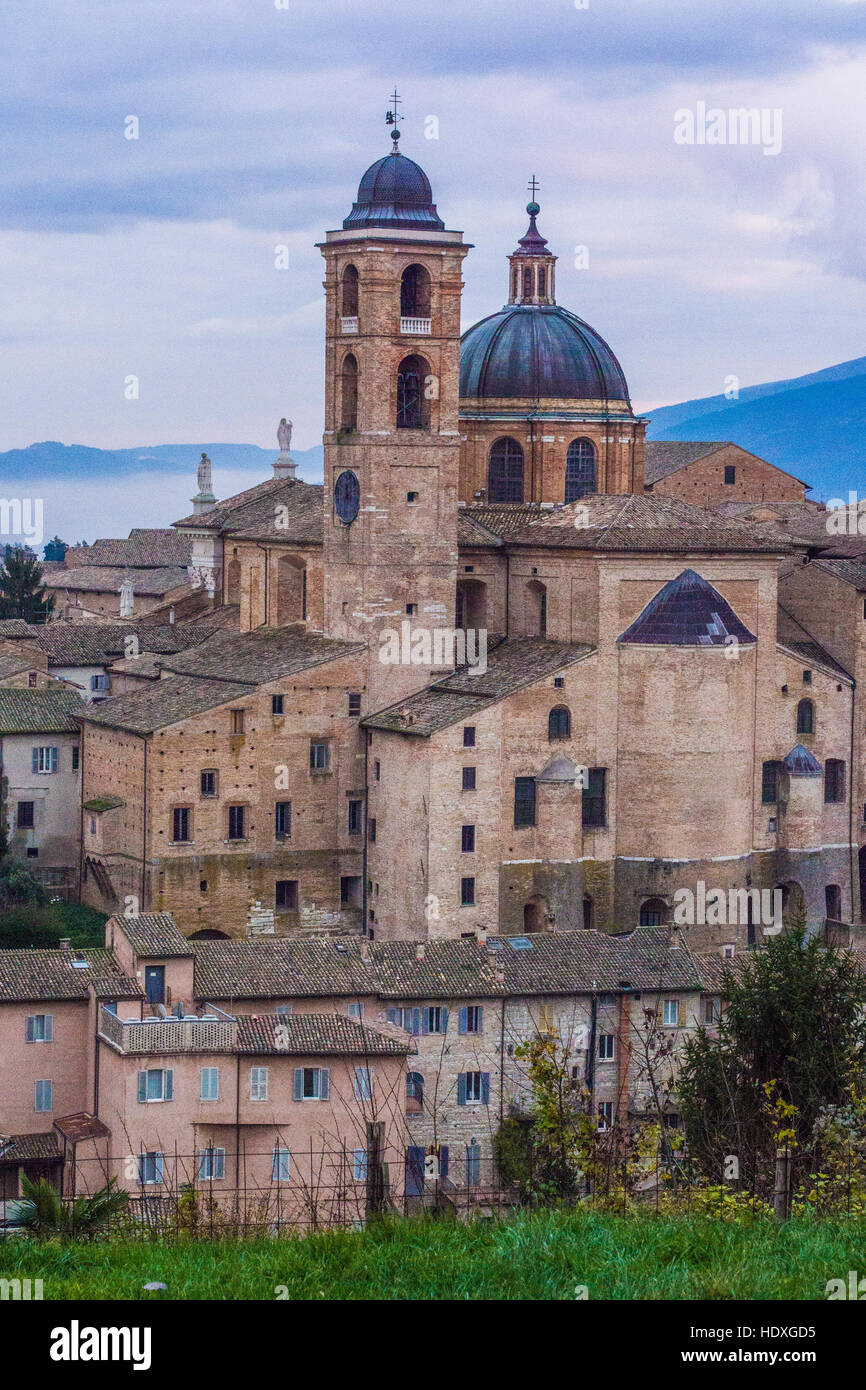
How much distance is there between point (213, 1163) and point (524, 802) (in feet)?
42.8

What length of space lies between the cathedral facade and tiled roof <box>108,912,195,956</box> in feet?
23.1

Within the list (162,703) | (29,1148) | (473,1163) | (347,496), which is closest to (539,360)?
(347,496)

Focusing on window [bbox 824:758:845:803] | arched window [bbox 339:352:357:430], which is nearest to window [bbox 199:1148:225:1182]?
arched window [bbox 339:352:357:430]

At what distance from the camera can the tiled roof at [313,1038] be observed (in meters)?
29.3

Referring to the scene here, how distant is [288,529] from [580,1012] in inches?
634

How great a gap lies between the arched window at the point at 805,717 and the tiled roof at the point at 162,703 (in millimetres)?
10454

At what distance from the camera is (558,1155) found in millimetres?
26375

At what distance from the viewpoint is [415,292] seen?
43.2 metres

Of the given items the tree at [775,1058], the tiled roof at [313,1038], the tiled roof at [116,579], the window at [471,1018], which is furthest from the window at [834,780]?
the tiled roof at [116,579]

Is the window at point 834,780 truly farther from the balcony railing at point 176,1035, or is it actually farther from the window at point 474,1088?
the balcony railing at point 176,1035

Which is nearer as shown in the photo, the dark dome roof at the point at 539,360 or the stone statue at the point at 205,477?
the dark dome roof at the point at 539,360

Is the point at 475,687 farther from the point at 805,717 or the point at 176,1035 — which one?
the point at 176,1035
